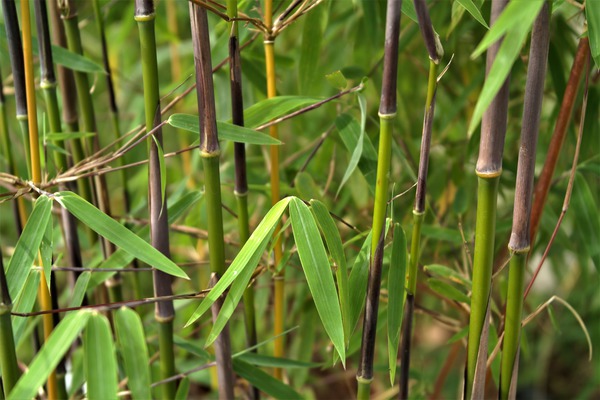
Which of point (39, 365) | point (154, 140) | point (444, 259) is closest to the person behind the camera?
point (39, 365)

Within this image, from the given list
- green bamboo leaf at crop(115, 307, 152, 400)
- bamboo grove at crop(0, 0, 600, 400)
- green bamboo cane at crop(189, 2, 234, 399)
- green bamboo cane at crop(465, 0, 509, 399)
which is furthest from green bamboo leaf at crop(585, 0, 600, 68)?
green bamboo leaf at crop(115, 307, 152, 400)

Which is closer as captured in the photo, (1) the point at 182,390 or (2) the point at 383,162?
(2) the point at 383,162

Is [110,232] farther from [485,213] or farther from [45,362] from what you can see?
[485,213]

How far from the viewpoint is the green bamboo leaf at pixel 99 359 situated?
0.66m

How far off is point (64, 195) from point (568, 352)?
1.77 m

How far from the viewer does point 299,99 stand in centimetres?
87

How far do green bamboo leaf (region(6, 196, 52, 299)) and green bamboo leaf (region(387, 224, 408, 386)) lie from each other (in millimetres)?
359

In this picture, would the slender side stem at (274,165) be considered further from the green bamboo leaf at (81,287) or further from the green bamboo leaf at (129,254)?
the green bamboo leaf at (81,287)

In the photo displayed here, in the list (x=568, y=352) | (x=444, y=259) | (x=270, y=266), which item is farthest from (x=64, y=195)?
(x=568, y=352)

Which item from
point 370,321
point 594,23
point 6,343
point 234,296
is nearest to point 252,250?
point 234,296

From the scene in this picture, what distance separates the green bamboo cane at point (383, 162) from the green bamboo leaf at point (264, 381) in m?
0.16

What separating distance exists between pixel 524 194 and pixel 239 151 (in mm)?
311

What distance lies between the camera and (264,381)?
987 millimetres

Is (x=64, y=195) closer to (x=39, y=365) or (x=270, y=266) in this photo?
(x=39, y=365)
